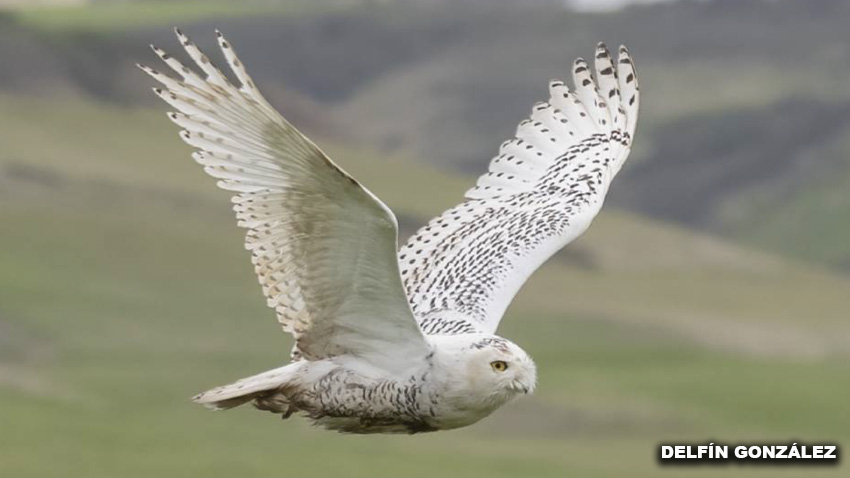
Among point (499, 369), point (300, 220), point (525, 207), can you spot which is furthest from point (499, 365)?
point (525, 207)

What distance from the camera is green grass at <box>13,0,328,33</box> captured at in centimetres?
15725

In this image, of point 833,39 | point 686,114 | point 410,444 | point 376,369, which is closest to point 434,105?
point 686,114

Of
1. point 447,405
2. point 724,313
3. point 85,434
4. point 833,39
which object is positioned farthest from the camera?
point 833,39

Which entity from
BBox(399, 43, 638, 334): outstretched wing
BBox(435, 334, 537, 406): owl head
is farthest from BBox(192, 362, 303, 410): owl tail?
BBox(399, 43, 638, 334): outstretched wing

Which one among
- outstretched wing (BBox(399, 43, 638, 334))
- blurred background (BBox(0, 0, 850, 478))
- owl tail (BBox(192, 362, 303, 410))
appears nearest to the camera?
owl tail (BBox(192, 362, 303, 410))

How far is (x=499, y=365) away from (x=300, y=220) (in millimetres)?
1306

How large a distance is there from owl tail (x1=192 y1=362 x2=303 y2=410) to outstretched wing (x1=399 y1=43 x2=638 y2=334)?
1.08 m

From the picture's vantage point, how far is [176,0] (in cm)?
18312

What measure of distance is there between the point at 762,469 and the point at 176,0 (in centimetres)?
12641

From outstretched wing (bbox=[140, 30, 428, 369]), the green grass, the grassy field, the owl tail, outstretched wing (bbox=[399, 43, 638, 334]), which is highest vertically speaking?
the green grass

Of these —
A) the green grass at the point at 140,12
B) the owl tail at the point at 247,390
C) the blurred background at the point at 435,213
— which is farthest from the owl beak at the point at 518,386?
the green grass at the point at 140,12

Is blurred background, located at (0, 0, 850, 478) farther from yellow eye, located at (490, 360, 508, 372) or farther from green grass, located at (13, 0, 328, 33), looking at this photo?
yellow eye, located at (490, 360, 508, 372)

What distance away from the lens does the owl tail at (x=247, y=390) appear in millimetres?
12516

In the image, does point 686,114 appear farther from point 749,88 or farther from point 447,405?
point 447,405
